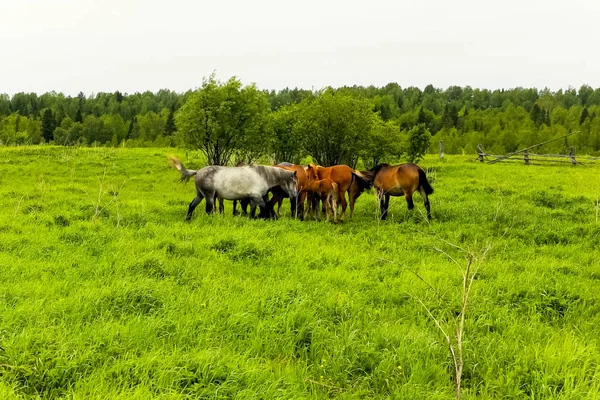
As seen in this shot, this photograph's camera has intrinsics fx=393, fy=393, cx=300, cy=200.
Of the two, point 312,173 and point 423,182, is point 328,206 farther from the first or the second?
point 423,182

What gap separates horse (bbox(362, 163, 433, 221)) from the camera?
1046cm

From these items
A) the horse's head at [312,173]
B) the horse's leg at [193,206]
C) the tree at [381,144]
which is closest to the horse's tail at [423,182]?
the horse's head at [312,173]

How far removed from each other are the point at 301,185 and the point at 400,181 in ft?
9.02

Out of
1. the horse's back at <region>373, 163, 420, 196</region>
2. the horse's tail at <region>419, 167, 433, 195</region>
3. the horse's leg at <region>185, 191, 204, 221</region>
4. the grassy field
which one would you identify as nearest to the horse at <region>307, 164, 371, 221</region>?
the horse's back at <region>373, 163, 420, 196</region>

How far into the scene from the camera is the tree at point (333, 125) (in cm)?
1973

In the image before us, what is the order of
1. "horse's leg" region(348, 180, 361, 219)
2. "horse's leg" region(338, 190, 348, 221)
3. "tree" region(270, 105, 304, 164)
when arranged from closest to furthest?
"horse's leg" region(338, 190, 348, 221) → "horse's leg" region(348, 180, 361, 219) → "tree" region(270, 105, 304, 164)

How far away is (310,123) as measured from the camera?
19734mm

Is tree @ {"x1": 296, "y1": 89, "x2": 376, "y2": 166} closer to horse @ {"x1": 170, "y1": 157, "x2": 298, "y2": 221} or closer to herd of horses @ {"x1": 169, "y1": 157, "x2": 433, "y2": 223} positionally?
herd of horses @ {"x1": 169, "y1": 157, "x2": 433, "y2": 223}

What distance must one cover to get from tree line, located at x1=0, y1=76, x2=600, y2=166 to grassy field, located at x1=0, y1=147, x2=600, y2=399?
374 inches

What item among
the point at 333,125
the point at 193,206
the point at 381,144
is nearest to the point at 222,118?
the point at 333,125

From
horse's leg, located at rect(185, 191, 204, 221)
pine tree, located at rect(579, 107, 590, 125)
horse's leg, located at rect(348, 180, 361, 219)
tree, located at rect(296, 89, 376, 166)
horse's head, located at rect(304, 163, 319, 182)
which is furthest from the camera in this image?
pine tree, located at rect(579, 107, 590, 125)

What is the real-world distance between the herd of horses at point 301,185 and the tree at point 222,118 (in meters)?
7.16

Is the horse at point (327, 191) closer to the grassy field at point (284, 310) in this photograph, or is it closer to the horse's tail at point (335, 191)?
the horse's tail at point (335, 191)

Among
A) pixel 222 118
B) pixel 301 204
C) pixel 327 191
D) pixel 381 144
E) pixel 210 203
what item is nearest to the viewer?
pixel 210 203
